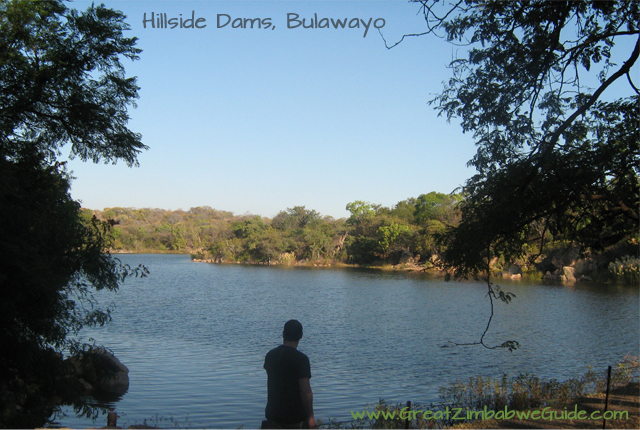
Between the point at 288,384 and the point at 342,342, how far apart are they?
13.5m

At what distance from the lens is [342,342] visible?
17.2 metres

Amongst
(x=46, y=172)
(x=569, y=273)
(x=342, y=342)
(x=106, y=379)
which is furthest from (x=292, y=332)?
(x=569, y=273)

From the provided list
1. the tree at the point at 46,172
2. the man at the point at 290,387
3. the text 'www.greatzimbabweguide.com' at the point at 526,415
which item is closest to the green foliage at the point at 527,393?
the text 'www.greatzimbabweguide.com' at the point at 526,415

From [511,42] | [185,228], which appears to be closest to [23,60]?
[511,42]

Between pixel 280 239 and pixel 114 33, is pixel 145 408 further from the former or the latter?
pixel 280 239

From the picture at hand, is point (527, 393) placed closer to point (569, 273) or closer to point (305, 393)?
point (305, 393)

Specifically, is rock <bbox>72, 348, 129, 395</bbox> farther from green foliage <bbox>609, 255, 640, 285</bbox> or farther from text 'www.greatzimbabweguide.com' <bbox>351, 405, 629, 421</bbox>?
green foliage <bbox>609, 255, 640, 285</bbox>

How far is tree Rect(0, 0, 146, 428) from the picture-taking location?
7195mm

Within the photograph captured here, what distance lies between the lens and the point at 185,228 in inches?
4215

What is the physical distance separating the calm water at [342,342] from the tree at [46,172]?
88.5 inches

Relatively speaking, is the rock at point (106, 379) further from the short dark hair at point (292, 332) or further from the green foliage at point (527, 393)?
the short dark hair at point (292, 332)

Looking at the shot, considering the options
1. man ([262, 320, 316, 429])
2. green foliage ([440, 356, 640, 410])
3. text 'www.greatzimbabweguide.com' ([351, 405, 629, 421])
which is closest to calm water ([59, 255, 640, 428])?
green foliage ([440, 356, 640, 410])

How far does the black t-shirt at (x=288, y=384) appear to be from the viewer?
4004mm

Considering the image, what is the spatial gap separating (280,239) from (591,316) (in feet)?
166
